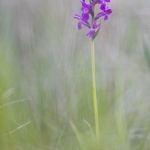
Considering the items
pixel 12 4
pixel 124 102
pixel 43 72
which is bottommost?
pixel 124 102

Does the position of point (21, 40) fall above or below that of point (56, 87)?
above

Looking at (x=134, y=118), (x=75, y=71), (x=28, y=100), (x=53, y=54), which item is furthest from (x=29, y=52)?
(x=134, y=118)

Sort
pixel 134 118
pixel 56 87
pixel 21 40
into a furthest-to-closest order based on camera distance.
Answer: pixel 21 40, pixel 56 87, pixel 134 118

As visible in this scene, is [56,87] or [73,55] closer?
[56,87]

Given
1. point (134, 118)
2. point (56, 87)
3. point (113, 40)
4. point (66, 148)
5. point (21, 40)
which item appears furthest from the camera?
point (113, 40)

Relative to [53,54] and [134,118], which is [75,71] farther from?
[134,118]

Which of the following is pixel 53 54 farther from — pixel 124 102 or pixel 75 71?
pixel 124 102
